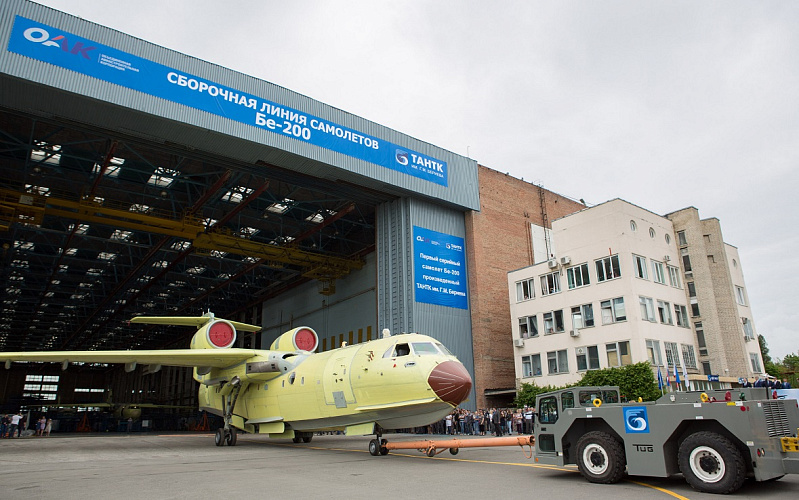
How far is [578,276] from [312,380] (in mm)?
18615

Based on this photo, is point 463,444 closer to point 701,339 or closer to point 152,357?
point 152,357

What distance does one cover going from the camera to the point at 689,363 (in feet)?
96.2

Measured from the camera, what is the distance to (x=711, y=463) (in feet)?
29.7

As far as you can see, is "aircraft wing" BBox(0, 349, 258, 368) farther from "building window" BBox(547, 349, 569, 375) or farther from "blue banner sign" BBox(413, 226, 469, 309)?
"building window" BBox(547, 349, 569, 375)

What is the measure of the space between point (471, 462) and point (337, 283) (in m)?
30.3

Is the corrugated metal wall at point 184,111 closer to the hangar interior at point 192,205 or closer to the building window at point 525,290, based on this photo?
the hangar interior at point 192,205

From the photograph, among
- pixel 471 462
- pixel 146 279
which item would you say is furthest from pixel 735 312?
pixel 146 279

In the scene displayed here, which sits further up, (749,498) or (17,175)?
(17,175)

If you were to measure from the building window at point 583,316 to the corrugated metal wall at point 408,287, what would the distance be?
6.33 m

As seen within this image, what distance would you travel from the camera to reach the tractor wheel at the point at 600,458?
10141 millimetres

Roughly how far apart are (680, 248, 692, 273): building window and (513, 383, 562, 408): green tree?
1176 cm

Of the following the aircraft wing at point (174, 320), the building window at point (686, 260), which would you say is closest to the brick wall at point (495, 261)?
the building window at point (686, 260)

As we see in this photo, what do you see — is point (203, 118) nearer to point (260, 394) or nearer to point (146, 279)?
point (260, 394)

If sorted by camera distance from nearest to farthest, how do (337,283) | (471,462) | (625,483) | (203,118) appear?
1. (625,483)
2. (471,462)
3. (203,118)
4. (337,283)
